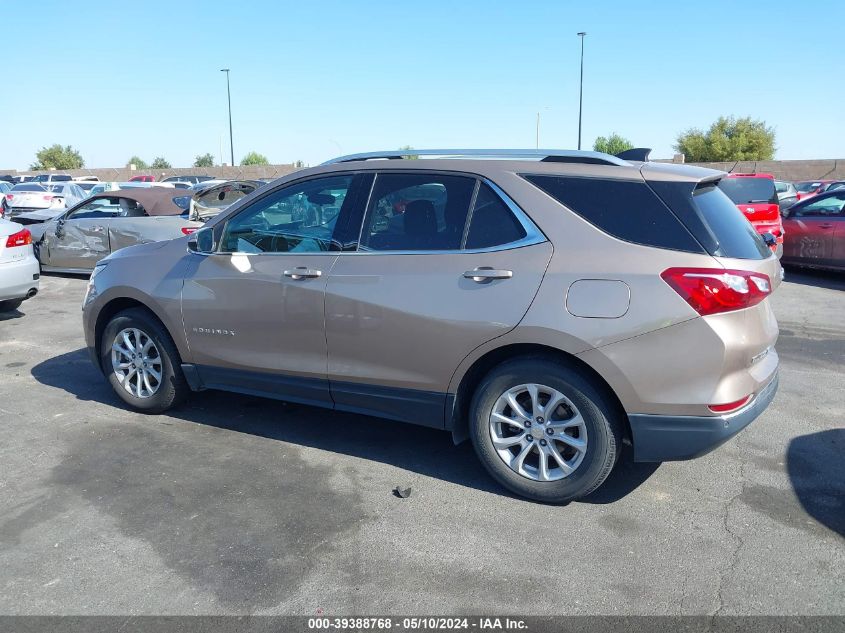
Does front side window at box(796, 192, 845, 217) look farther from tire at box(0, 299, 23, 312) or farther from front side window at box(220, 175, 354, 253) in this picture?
tire at box(0, 299, 23, 312)

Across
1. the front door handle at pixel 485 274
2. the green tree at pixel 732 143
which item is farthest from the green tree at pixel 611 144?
the front door handle at pixel 485 274

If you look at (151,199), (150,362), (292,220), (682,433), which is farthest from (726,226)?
(151,199)

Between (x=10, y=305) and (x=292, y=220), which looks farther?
(x=10, y=305)

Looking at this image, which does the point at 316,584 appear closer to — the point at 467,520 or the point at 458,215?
the point at 467,520

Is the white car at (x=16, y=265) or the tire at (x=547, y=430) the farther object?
the white car at (x=16, y=265)

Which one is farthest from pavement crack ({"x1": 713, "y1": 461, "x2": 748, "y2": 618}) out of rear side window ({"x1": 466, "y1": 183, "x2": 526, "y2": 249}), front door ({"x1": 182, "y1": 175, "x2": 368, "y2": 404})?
front door ({"x1": 182, "y1": 175, "x2": 368, "y2": 404})

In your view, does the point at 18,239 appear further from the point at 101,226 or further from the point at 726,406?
the point at 726,406

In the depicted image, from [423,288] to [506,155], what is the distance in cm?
98

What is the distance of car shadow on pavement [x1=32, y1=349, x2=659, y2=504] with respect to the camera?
435 centimetres

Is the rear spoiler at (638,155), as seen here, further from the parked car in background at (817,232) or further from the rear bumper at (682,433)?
the parked car in background at (817,232)

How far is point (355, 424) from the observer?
5.25m

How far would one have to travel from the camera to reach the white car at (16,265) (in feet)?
27.1

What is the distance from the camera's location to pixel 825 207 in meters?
12.2

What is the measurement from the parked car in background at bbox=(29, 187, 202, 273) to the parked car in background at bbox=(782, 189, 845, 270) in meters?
10.2
